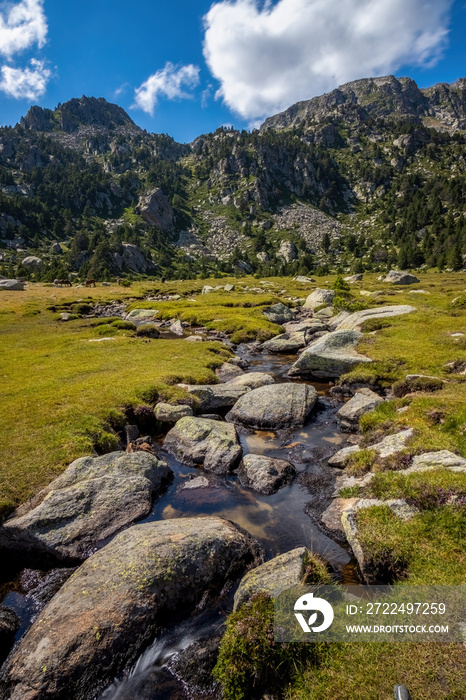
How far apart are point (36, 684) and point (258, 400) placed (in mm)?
16403

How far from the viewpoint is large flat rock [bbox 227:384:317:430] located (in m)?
20.7

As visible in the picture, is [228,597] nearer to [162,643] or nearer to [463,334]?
[162,643]

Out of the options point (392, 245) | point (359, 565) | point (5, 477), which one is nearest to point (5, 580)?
point (5, 477)

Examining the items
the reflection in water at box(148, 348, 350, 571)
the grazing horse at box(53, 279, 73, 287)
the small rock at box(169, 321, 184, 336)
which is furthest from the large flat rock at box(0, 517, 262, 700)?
the grazing horse at box(53, 279, 73, 287)

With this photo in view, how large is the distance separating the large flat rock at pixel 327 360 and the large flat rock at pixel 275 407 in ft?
19.1

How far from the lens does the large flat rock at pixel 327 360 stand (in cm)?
2727

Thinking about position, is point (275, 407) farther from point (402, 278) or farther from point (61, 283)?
point (61, 283)

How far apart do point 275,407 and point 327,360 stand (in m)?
8.90

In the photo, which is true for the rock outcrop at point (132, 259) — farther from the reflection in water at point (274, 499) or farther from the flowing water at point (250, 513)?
the flowing water at point (250, 513)

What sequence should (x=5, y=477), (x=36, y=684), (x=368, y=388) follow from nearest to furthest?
(x=36, y=684) < (x=5, y=477) < (x=368, y=388)

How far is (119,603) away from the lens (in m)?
8.59

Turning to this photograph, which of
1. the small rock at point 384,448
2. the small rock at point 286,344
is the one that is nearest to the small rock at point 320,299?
the small rock at point 286,344

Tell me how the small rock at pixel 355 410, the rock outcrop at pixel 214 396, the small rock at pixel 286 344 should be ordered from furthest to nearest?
the small rock at pixel 286 344 → the rock outcrop at pixel 214 396 → the small rock at pixel 355 410

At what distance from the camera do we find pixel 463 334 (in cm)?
3056
